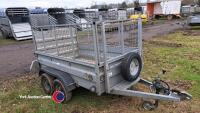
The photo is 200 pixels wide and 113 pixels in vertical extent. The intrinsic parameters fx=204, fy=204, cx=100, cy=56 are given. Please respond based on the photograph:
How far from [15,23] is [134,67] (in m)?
12.6

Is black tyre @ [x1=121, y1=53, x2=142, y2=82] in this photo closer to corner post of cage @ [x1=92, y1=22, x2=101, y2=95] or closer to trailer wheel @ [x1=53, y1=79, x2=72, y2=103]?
corner post of cage @ [x1=92, y1=22, x2=101, y2=95]

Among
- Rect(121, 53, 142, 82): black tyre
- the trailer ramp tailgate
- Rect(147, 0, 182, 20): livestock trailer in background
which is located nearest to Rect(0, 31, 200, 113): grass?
Rect(121, 53, 142, 82): black tyre

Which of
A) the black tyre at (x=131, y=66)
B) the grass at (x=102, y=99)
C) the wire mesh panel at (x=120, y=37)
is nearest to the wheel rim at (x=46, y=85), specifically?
the grass at (x=102, y=99)

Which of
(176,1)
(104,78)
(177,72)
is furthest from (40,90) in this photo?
(176,1)

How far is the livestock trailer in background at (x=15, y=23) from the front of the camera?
45.9 ft

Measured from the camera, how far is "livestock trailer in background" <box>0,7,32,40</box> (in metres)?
14.0

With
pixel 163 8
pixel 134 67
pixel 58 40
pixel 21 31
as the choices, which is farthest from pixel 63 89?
pixel 163 8

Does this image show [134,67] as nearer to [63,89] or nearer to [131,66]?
[131,66]

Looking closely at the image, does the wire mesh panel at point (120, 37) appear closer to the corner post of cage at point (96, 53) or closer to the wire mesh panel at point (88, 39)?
the wire mesh panel at point (88, 39)

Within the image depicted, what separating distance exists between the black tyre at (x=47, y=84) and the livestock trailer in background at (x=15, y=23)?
1050cm

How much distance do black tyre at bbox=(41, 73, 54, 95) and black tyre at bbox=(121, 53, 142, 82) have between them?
1.59m

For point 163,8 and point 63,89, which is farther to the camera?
point 163,8

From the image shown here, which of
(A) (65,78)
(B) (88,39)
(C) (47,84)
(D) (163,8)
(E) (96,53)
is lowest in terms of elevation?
(C) (47,84)

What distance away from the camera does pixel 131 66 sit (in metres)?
3.74
